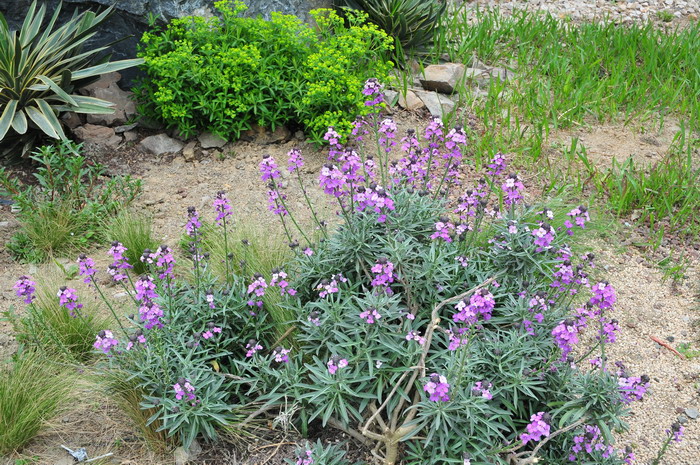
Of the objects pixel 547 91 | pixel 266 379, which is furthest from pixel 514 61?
pixel 266 379

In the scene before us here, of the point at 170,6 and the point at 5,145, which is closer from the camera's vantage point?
the point at 5,145

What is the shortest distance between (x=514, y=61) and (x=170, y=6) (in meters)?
3.16

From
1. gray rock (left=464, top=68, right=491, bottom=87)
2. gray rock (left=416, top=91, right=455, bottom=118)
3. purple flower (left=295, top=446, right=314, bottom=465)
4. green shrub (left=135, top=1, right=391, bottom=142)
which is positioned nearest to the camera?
purple flower (left=295, top=446, right=314, bottom=465)

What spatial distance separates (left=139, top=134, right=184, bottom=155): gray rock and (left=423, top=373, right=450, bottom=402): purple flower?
132 inches

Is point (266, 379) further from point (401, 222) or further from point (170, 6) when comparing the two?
point (170, 6)

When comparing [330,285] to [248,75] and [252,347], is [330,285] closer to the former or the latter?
[252,347]

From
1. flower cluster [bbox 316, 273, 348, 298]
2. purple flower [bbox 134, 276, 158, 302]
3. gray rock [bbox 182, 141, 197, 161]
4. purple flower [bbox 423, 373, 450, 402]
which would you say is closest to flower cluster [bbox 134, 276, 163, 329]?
purple flower [bbox 134, 276, 158, 302]

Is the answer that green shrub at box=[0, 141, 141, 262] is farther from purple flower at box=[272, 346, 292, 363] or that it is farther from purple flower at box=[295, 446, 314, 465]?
purple flower at box=[295, 446, 314, 465]

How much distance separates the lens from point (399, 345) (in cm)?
268

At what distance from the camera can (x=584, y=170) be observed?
4.75m

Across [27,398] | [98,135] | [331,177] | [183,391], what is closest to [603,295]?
[331,177]

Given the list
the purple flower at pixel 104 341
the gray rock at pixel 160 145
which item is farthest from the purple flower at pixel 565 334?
the gray rock at pixel 160 145

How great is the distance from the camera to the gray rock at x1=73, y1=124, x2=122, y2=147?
5000mm

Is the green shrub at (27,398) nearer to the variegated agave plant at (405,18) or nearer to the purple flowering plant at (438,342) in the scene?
the purple flowering plant at (438,342)
